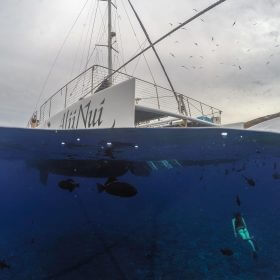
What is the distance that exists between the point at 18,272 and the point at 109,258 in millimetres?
1168

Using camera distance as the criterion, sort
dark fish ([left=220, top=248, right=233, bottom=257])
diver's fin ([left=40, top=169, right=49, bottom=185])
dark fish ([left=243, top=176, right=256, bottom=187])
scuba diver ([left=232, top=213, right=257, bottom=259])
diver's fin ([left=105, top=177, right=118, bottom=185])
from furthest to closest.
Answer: dark fish ([left=220, top=248, right=233, bottom=257]) < scuba diver ([left=232, top=213, right=257, bottom=259]) < dark fish ([left=243, top=176, right=256, bottom=187]) < diver's fin ([left=105, top=177, right=118, bottom=185]) < diver's fin ([left=40, top=169, right=49, bottom=185])

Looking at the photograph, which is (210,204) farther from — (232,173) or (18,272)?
(18,272)

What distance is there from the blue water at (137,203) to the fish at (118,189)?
46 millimetres

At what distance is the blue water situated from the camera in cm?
391

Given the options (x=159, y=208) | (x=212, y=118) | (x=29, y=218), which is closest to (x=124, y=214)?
(x=159, y=208)

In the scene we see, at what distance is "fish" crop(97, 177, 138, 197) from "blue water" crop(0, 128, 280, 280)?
5cm

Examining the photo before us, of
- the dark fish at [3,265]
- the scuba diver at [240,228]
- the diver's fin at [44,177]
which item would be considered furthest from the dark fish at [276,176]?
the dark fish at [3,265]

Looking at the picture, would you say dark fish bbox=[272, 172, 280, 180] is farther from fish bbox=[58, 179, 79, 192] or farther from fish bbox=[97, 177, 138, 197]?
fish bbox=[58, 179, 79, 192]

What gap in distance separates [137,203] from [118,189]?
303mm

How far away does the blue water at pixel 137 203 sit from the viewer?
391 centimetres

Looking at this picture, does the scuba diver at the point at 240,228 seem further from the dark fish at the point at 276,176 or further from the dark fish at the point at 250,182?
the dark fish at the point at 276,176

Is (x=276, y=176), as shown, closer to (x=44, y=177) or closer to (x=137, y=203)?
(x=137, y=203)

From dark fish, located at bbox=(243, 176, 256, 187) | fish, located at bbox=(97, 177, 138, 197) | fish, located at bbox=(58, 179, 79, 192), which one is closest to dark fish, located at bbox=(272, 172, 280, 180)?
dark fish, located at bbox=(243, 176, 256, 187)

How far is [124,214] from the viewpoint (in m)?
4.11
